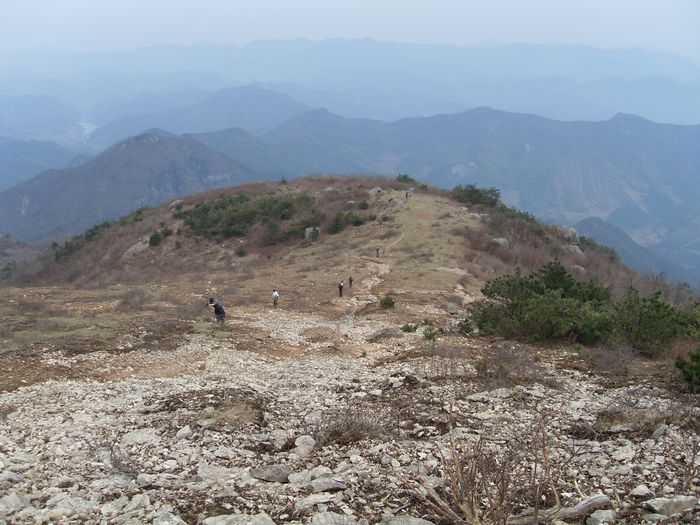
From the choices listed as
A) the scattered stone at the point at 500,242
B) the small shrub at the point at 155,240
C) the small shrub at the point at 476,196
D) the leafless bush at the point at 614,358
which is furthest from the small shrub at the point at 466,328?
the small shrub at the point at 476,196

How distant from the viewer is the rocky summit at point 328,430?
6227 mm

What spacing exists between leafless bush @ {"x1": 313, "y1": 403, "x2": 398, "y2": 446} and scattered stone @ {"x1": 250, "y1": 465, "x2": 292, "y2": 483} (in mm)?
1129

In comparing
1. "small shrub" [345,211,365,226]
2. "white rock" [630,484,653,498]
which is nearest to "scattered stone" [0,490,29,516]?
"white rock" [630,484,653,498]

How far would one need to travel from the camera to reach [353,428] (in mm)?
8820

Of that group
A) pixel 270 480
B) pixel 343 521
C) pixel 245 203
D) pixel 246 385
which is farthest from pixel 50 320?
pixel 245 203

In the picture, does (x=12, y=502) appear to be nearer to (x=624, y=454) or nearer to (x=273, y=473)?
(x=273, y=473)

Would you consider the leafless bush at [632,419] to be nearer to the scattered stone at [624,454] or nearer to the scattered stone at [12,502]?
the scattered stone at [624,454]

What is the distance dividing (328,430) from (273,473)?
1584 mm

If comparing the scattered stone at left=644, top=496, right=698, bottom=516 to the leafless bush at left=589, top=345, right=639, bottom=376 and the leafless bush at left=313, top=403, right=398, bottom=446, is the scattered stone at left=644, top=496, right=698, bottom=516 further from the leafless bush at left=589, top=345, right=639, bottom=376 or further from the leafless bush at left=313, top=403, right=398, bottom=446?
the leafless bush at left=589, top=345, right=639, bottom=376

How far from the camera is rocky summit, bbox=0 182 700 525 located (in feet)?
20.4

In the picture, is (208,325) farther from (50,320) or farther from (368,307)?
(368,307)

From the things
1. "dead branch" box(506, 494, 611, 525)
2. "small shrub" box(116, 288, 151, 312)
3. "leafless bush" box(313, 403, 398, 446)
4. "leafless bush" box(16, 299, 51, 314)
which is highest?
"dead branch" box(506, 494, 611, 525)

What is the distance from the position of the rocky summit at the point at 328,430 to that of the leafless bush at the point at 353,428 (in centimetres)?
4

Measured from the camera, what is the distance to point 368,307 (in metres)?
26.8
